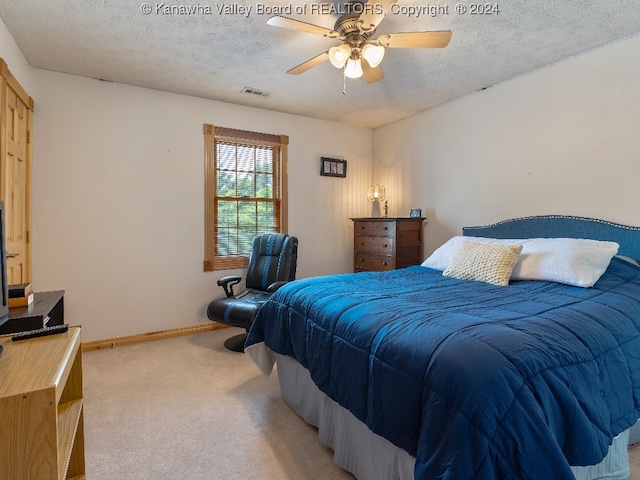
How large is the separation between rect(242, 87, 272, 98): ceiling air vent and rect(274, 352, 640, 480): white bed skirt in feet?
8.79

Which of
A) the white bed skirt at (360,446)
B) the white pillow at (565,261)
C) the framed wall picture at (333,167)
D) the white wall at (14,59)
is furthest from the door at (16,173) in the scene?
the white pillow at (565,261)

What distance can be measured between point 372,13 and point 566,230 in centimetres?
227

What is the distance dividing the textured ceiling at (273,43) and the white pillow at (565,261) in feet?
4.88

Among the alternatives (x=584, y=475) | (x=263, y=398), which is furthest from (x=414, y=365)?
(x=263, y=398)

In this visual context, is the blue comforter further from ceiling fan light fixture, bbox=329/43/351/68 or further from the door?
the door

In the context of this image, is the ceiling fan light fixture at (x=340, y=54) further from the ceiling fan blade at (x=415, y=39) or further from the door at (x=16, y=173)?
the door at (x=16, y=173)

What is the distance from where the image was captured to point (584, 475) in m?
1.38

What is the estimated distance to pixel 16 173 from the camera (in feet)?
8.46

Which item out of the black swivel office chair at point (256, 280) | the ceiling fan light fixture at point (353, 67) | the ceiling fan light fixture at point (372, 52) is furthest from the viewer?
the black swivel office chair at point (256, 280)

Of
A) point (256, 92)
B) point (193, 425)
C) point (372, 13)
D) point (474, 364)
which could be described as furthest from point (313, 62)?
point (193, 425)

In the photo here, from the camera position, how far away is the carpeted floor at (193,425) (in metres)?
1.67

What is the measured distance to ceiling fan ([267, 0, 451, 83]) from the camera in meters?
1.88

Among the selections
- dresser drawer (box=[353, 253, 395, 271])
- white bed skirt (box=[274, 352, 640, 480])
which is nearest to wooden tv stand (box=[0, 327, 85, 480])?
white bed skirt (box=[274, 352, 640, 480])

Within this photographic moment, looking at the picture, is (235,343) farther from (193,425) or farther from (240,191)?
(240,191)
